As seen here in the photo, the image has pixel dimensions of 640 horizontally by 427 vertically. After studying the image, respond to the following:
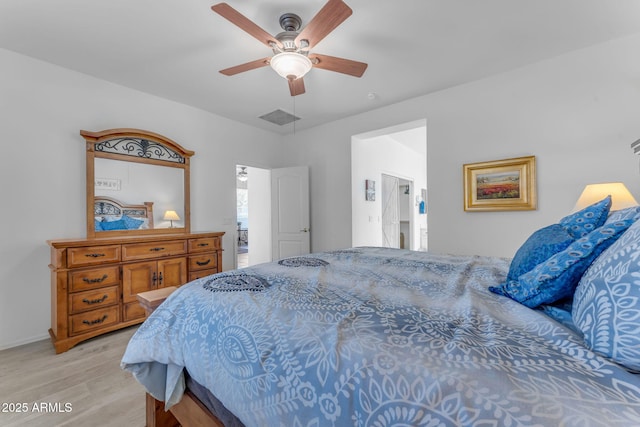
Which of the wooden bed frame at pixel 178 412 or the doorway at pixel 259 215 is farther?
the doorway at pixel 259 215

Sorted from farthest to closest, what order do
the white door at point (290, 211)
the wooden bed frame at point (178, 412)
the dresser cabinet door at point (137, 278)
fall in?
the white door at point (290, 211)
the dresser cabinet door at point (137, 278)
the wooden bed frame at point (178, 412)

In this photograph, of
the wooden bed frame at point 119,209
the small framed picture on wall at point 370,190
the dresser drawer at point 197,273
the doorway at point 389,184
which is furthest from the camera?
the small framed picture on wall at point 370,190

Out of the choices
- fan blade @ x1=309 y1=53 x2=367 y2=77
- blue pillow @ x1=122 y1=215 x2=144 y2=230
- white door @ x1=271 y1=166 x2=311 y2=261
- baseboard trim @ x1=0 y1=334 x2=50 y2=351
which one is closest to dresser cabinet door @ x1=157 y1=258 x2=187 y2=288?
blue pillow @ x1=122 y1=215 x2=144 y2=230

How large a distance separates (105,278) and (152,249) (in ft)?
1.52

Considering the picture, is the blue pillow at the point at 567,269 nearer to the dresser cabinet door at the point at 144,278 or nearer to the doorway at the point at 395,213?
the dresser cabinet door at the point at 144,278

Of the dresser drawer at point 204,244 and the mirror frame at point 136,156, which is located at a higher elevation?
the mirror frame at point 136,156

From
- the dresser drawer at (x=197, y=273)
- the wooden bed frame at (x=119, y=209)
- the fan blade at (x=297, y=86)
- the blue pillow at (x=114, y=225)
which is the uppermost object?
the fan blade at (x=297, y=86)

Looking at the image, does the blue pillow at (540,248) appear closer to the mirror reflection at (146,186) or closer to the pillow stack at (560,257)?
the pillow stack at (560,257)

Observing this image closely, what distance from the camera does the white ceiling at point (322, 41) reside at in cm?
196

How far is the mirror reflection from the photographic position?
2.93 m

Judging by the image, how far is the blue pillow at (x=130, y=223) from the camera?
3.05m

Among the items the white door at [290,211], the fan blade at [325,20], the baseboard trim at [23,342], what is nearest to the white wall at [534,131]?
the white door at [290,211]

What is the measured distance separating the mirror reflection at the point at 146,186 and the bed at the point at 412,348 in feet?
8.17

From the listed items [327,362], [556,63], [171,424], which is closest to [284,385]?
[327,362]
